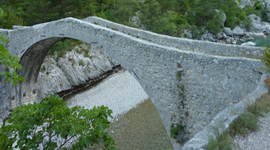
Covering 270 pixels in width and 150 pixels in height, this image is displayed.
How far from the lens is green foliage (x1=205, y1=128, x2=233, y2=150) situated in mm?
2746

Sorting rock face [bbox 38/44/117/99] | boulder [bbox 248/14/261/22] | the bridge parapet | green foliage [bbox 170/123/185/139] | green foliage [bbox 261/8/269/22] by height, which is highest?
green foliage [bbox 261/8/269/22]

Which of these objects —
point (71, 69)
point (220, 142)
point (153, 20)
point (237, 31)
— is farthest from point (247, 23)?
point (220, 142)

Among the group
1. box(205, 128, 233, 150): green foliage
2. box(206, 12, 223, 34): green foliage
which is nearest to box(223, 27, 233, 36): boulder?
box(206, 12, 223, 34): green foliage

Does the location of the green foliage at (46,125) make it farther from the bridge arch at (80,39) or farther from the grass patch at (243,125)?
the bridge arch at (80,39)

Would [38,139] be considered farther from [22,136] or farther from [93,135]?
[93,135]

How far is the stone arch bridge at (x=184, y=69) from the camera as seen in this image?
4762 mm

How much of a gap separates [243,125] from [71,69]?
1375cm

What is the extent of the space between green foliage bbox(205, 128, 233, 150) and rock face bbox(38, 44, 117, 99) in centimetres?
1297

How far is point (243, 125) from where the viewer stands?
311 centimetres

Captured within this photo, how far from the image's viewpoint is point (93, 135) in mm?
2938

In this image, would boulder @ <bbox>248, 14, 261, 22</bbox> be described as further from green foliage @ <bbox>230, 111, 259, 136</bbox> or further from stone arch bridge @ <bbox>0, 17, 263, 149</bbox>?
green foliage @ <bbox>230, 111, 259, 136</bbox>

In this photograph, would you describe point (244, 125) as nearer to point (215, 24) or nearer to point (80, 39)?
point (80, 39)

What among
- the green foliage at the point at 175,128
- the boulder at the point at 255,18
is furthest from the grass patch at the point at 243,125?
the boulder at the point at 255,18

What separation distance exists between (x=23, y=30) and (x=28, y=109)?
10209mm
